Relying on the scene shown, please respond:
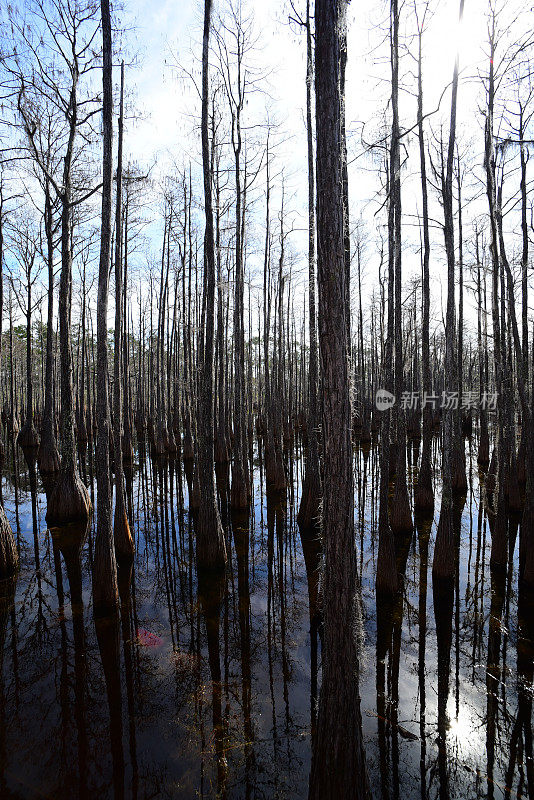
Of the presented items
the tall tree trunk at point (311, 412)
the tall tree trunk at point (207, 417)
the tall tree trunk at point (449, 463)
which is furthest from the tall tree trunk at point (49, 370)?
the tall tree trunk at point (449, 463)

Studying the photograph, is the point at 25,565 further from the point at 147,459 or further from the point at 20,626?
the point at 147,459

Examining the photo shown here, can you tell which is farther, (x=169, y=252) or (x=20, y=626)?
(x=169, y=252)

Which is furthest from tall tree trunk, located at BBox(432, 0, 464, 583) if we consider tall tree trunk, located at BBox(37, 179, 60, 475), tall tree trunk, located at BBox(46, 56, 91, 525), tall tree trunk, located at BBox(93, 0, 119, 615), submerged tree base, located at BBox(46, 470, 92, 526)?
tall tree trunk, located at BBox(37, 179, 60, 475)

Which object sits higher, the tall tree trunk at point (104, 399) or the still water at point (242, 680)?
the tall tree trunk at point (104, 399)

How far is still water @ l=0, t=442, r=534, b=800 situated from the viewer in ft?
10.4

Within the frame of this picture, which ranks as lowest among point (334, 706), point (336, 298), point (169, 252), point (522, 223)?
point (334, 706)

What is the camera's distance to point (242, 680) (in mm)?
4289

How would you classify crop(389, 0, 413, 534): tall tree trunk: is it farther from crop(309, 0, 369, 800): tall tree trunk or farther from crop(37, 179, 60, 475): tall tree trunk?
crop(37, 179, 60, 475): tall tree trunk

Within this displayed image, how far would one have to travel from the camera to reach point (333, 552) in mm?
2416

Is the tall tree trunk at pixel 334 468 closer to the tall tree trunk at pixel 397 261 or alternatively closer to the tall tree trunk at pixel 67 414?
the tall tree trunk at pixel 397 261

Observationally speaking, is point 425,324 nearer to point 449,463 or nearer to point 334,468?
point 449,463

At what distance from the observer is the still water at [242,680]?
10.4 ft

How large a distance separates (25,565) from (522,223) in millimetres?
11563

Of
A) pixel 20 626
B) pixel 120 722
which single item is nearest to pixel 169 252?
pixel 20 626
